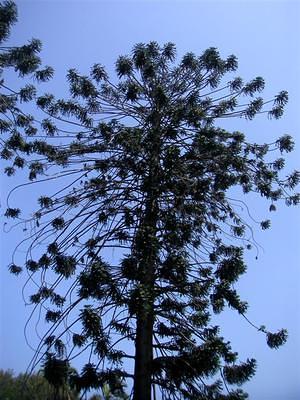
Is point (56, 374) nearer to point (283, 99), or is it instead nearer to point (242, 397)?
point (242, 397)

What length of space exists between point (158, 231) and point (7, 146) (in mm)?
4797

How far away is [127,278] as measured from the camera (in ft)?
38.3

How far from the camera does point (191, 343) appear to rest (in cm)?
1237

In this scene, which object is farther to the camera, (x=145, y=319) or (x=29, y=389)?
(x=29, y=389)

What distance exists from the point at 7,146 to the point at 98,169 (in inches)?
97.8

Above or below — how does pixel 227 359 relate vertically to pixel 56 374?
above


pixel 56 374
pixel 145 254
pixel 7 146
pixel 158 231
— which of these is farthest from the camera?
pixel 7 146

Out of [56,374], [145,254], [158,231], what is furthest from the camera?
[158,231]

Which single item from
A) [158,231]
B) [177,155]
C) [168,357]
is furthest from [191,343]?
[177,155]

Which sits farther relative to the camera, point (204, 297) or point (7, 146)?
point (7, 146)

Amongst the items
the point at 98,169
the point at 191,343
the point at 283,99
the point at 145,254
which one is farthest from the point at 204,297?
the point at 283,99

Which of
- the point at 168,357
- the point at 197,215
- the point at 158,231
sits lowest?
the point at 168,357

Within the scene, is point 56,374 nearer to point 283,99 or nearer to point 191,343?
point 191,343

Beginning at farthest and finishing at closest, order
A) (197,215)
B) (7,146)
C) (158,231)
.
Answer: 1. (7,146)
2. (197,215)
3. (158,231)
